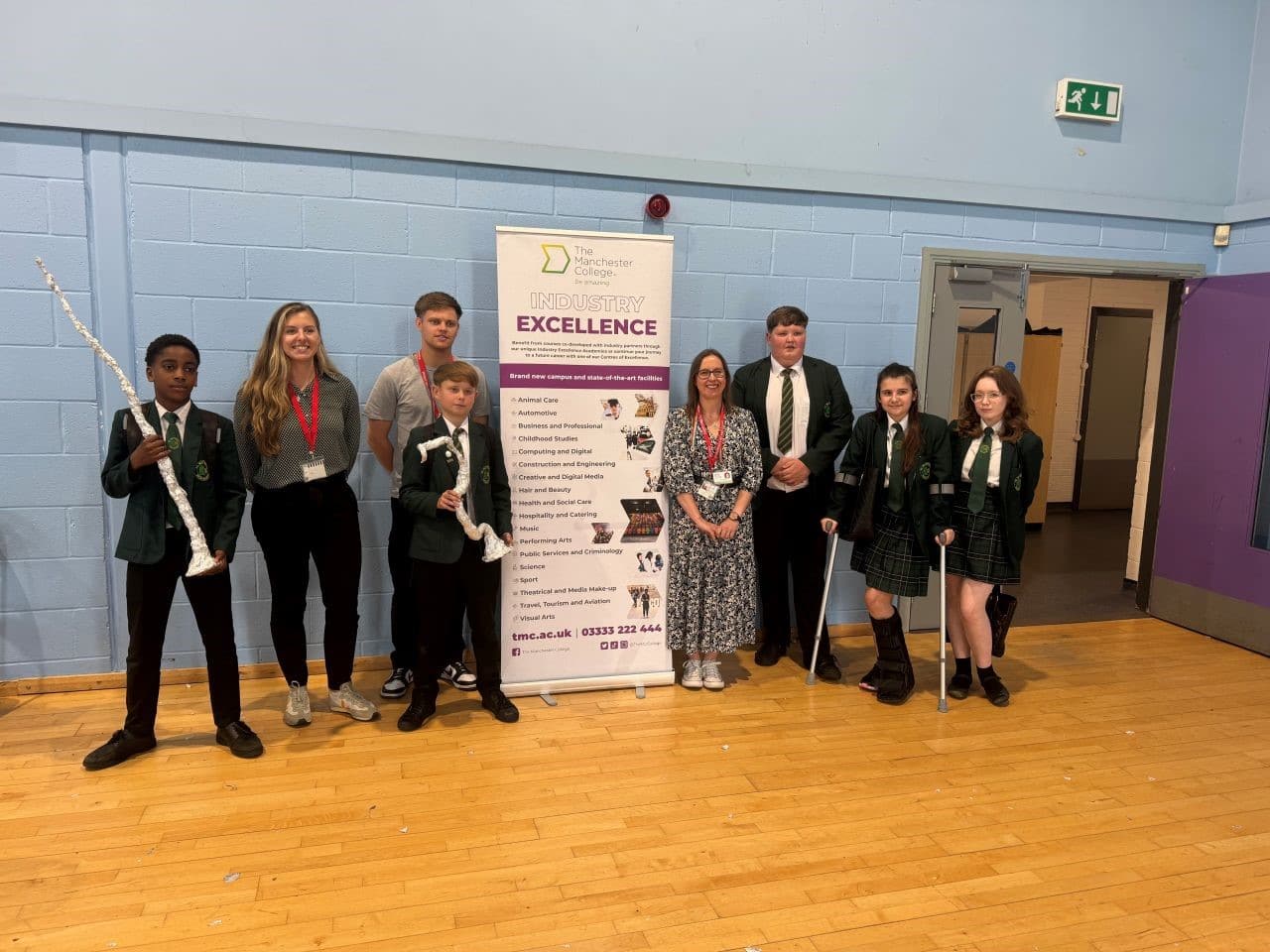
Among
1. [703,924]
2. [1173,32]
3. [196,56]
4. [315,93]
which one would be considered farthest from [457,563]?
[1173,32]

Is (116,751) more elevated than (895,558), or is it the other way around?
(895,558)

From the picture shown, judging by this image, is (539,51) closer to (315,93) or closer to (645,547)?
(315,93)

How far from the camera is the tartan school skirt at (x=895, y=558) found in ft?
12.4

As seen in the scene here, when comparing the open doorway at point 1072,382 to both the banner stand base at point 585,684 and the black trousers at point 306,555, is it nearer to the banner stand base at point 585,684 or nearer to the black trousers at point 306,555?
the banner stand base at point 585,684

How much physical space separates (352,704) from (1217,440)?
15.9ft

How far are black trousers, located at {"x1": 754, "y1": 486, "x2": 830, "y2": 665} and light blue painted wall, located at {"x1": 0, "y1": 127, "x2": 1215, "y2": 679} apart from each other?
0.83 metres

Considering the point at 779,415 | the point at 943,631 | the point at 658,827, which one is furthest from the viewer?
the point at 779,415

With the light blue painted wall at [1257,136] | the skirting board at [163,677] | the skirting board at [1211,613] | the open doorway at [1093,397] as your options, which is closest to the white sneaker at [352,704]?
the skirting board at [163,677]

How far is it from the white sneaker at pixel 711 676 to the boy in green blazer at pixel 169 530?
189 cm

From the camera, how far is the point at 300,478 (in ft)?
10.7

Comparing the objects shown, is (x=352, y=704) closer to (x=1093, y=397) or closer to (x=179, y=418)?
(x=179, y=418)

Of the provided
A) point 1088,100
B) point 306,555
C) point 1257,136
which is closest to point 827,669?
point 306,555

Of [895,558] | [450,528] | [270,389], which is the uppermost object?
[270,389]

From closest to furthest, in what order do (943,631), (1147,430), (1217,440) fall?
(943,631), (1217,440), (1147,430)
